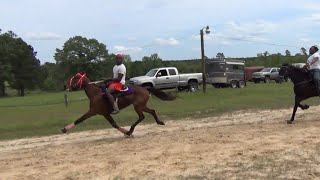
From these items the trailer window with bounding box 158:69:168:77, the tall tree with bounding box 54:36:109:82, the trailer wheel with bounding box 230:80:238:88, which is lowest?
the trailer wheel with bounding box 230:80:238:88

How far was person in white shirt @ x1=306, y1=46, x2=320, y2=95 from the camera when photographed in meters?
15.7

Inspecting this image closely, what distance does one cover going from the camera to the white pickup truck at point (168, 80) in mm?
37188

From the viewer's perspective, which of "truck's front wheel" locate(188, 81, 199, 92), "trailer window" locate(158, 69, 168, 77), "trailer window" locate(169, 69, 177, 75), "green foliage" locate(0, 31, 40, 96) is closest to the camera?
"trailer window" locate(158, 69, 168, 77)

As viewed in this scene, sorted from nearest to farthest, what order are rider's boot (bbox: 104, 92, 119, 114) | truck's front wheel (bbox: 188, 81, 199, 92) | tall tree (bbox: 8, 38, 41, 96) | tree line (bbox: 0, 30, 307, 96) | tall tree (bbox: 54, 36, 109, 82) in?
rider's boot (bbox: 104, 92, 119, 114) < truck's front wheel (bbox: 188, 81, 199, 92) < tree line (bbox: 0, 30, 307, 96) < tall tree (bbox: 8, 38, 41, 96) < tall tree (bbox: 54, 36, 109, 82)

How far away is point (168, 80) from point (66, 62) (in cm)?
7623

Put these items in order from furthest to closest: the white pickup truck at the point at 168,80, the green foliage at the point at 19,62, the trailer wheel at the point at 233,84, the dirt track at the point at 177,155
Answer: the green foliage at the point at 19,62
the trailer wheel at the point at 233,84
the white pickup truck at the point at 168,80
the dirt track at the point at 177,155

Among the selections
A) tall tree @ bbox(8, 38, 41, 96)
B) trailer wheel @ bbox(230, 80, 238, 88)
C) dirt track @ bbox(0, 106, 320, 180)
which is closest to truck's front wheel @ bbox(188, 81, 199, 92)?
trailer wheel @ bbox(230, 80, 238, 88)

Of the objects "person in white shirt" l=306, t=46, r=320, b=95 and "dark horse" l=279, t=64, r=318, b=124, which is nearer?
"person in white shirt" l=306, t=46, r=320, b=95

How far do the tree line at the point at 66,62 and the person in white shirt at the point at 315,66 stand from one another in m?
55.8

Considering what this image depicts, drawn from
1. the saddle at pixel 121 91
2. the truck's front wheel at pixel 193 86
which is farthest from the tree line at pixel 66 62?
the saddle at pixel 121 91

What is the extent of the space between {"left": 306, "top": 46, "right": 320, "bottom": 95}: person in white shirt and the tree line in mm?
55763

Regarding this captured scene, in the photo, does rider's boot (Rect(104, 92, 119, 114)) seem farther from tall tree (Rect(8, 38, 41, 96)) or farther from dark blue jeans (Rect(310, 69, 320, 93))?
tall tree (Rect(8, 38, 41, 96))

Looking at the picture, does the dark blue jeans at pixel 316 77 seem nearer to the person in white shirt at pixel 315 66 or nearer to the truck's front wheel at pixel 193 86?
the person in white shirt at pixel 315 66

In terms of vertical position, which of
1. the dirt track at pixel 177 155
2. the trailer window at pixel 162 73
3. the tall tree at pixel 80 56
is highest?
the tall tree at pixel 80 56
